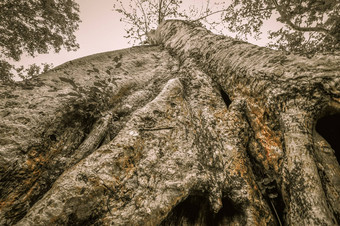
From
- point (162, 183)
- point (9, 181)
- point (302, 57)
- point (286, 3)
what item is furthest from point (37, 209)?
point (286, 3)

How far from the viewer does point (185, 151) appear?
1675mm

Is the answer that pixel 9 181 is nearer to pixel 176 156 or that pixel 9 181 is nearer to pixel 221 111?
pixel 176 156

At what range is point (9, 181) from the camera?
4.50 ft

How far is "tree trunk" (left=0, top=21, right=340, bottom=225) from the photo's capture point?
126cm

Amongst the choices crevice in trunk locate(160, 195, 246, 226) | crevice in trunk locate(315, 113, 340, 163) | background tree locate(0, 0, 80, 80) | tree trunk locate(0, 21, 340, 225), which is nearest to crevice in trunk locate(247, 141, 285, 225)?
tree trunk locate(0, 21, 340, 225)

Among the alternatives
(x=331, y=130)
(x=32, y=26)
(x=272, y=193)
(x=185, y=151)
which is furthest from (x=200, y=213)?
(x=32, y=26)

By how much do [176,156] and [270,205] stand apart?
96 centimetres

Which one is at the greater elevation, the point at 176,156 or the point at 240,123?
the point at 240,123

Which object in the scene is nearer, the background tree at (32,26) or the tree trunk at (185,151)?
the tree trunk at (185,151)

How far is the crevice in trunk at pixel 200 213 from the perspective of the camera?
4.91ft

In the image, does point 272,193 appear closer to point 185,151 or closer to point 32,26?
point 185,151

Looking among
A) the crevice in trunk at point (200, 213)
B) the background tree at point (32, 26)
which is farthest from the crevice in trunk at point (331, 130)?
the background tree at point (32, 26)

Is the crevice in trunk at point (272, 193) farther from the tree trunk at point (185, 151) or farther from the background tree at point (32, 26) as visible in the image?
the background tree at point (32, 26)

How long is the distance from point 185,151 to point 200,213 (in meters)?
0.59
